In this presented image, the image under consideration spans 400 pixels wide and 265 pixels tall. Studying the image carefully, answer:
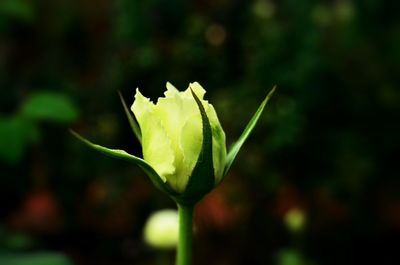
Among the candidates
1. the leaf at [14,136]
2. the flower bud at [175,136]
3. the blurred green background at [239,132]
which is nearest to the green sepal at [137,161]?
the flower bud at [175,136]

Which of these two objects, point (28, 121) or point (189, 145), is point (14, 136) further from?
point (189, 145)

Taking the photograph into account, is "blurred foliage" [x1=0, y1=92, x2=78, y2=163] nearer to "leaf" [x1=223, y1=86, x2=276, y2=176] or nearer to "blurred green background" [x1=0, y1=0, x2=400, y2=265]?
"blurred green background" [x1=0, y1=0, x2=400, y2=265]

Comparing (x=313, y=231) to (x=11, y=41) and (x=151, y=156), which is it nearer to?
(x=11, y=41)

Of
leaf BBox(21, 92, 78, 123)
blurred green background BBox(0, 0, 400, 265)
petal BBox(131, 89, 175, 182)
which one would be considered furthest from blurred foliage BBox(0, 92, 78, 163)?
petal BBox(131, 89, 175, 182)

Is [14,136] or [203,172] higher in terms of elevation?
[203,172]

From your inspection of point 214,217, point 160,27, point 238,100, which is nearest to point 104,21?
point 160,27

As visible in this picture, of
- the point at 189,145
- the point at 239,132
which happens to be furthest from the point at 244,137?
the point at 239,132
